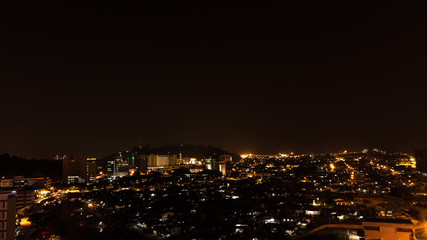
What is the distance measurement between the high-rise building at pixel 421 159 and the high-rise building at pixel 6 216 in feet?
85.4

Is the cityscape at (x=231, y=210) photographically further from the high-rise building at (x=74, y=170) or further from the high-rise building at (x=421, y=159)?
the high-rise building at (x=74, y=170)

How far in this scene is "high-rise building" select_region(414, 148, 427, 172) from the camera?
2458cm

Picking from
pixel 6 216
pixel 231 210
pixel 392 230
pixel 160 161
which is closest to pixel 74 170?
pixel 160 161

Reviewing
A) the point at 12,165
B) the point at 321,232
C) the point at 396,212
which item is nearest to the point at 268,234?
the point at 321,232

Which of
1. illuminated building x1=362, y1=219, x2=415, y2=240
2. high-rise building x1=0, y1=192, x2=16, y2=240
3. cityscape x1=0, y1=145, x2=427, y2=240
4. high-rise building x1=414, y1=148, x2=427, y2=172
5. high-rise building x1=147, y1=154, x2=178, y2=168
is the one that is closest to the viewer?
high-rise building x1=0, y1=192, x2=16, y2=240

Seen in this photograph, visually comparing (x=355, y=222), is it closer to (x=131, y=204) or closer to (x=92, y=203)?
(x=131, y=204)

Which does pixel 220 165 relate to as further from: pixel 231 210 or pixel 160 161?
pixel 231 210

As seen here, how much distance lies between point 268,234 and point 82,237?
272 inches

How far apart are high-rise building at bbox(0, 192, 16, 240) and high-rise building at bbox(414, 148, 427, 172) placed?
26022 millimetres

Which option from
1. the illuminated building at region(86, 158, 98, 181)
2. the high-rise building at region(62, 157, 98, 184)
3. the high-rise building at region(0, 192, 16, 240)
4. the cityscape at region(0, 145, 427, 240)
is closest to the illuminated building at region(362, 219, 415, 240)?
the cityscape at region(0, 145, 427, 240)

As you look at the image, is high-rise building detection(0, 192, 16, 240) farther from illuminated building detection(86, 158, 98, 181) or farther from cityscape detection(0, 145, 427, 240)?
illuminated building detection(86, 158, 98, 181)

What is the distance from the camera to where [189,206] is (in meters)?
14.2

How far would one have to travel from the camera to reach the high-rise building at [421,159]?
24.6 metres

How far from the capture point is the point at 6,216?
737cm
